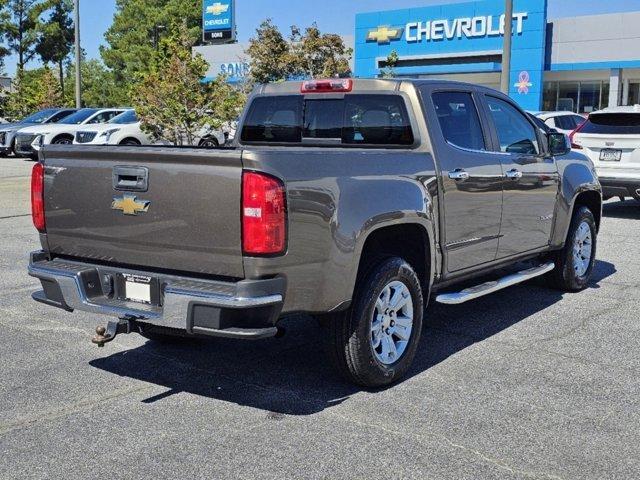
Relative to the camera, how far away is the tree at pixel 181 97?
18.0 meters

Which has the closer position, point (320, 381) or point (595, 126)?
point (320, 381)

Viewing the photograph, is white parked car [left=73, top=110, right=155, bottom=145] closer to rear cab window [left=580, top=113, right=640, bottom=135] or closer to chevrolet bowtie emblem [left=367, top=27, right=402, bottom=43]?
rear cab window [left=580, top=113, right=640, bottom=135]

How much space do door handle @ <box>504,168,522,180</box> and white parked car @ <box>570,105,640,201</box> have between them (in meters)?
6.54

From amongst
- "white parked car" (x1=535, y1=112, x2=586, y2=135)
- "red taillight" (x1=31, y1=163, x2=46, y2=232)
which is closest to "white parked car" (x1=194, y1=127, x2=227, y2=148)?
"white parked car" (x1=535, y1=112, x2=586, y2=135)

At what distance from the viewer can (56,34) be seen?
198ft

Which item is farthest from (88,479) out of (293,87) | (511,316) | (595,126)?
(595,126)

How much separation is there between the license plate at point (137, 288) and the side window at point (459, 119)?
7.91ft

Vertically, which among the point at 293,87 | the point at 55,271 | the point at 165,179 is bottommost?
the point at 55,271

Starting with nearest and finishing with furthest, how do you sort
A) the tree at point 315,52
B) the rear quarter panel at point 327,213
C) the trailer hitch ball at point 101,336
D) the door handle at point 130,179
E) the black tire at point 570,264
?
the rear quarter panel at point 327,213
the door handle at point 130,179
the trailer hitch ball at point 101,336
the black tire at point 570,264
the tree at point 315,52

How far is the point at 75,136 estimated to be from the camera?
22422mm

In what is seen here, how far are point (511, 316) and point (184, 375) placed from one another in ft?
9.75

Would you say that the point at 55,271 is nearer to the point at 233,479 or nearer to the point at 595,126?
the point at 233,479

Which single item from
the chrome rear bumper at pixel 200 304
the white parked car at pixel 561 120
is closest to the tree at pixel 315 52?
the white parked car at pixel 561 120

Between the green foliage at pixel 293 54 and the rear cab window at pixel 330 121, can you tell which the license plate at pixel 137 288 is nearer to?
the rear cab window at pixel 330 121
